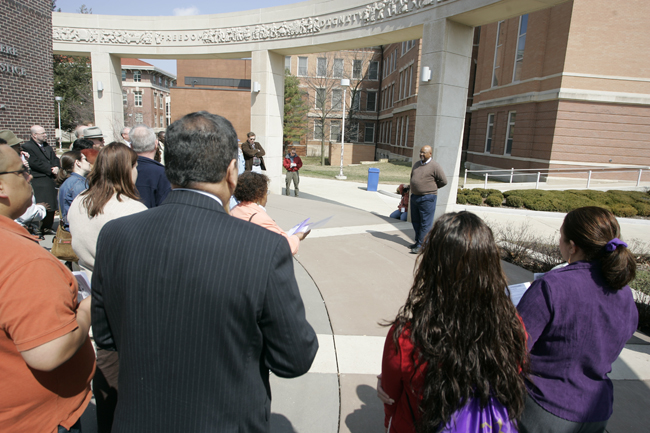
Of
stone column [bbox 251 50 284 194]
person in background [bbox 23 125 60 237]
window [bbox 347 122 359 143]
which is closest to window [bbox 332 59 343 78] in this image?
window [bbox 347 122 359 143]

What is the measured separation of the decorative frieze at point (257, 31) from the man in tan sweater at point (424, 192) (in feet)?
12.5

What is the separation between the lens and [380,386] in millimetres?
1733

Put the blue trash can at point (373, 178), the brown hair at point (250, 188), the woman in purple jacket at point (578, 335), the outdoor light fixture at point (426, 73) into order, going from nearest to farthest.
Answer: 1. the woman in purple jacket at point (578, 335)
2. the brown hair at point (250, 188)
3. the outdoor light fixture at point (426, 73)
4. the blue trash can at point (373, 178)

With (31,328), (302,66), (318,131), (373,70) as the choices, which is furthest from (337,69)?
(31,328)

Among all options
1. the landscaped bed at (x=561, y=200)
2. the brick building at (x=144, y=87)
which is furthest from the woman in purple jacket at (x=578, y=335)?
the brick building at (x=144, y=87)

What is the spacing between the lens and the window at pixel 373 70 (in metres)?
48.1

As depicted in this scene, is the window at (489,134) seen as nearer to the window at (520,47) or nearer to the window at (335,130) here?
the window at (520,47)

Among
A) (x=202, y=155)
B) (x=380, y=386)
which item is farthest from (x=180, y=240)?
(x=380, y=386)

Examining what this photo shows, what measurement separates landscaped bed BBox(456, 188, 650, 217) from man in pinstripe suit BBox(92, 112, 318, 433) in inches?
519

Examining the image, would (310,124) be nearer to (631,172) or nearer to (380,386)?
(631,172)

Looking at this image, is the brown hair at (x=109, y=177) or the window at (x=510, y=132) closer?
the brown hair at (x=109, y=177)

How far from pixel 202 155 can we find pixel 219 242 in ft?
1.23

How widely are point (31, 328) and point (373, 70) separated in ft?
168

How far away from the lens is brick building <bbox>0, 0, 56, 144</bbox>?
907 centimetres
